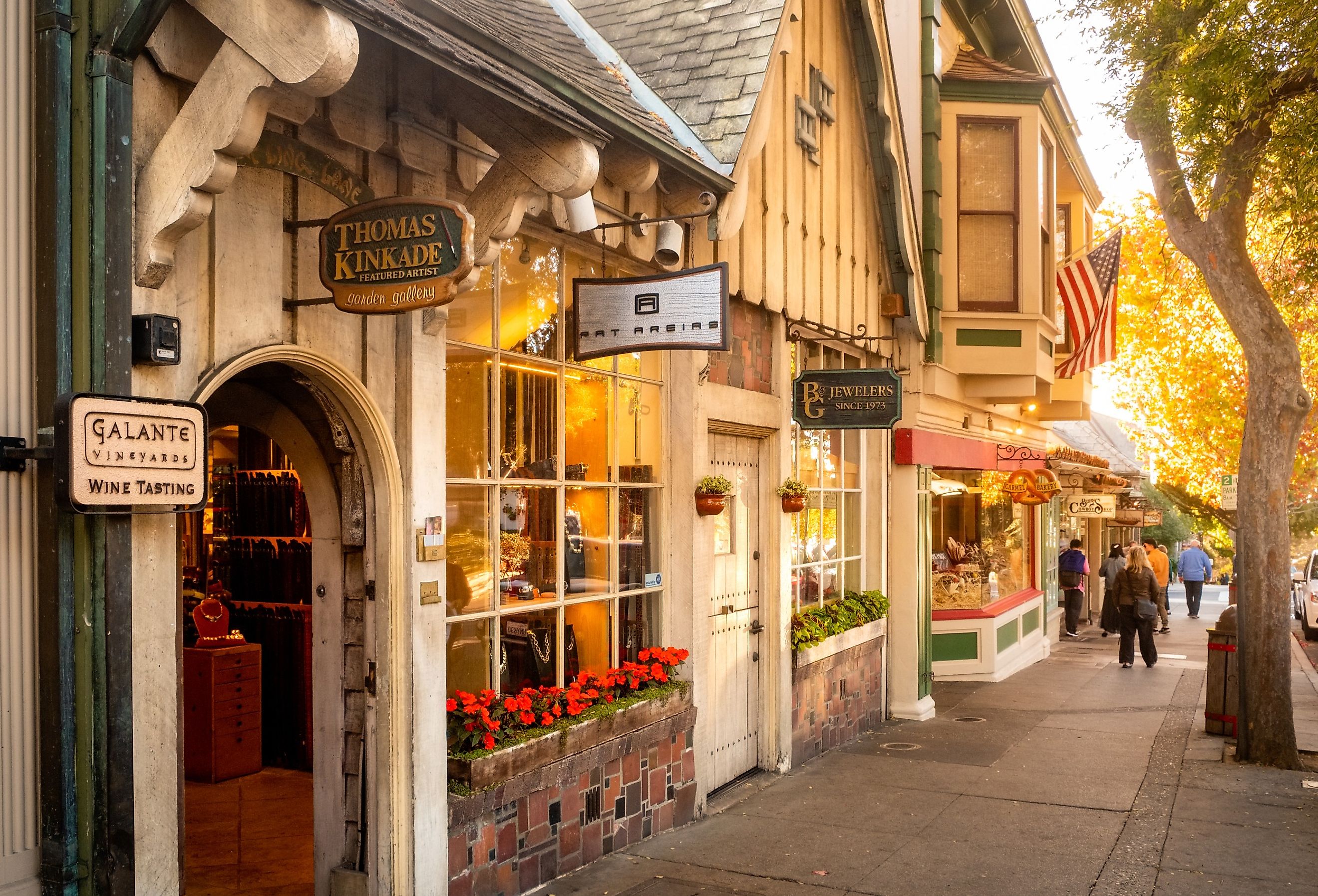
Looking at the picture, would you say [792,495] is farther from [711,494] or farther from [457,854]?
[457,854]

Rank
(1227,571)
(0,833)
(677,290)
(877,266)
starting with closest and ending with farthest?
(0,833) < (677,290) < (877,266) < (1227,571)

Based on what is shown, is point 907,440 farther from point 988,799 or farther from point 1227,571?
point 1227,571

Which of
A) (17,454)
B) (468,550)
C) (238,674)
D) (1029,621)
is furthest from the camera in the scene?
(1029,621)

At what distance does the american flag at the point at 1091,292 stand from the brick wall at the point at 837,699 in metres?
6.25

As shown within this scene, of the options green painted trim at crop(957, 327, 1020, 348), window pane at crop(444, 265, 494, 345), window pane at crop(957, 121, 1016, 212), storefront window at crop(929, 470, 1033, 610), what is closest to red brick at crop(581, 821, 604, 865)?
window pane at crop(444, 265, 494, 345)

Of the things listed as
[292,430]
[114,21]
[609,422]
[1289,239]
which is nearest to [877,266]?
[1289,239]

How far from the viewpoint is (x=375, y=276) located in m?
4.53

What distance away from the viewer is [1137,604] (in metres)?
15.9

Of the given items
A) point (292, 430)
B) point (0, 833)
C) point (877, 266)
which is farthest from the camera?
point (877, 266)

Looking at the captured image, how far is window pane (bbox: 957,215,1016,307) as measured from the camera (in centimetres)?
1311

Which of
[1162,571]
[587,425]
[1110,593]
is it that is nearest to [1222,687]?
[587,425]

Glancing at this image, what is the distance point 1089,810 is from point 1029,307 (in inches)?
250

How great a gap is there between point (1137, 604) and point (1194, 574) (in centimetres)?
1118

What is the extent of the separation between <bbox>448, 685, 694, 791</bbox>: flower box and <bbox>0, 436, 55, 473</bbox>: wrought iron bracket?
2.62 m
